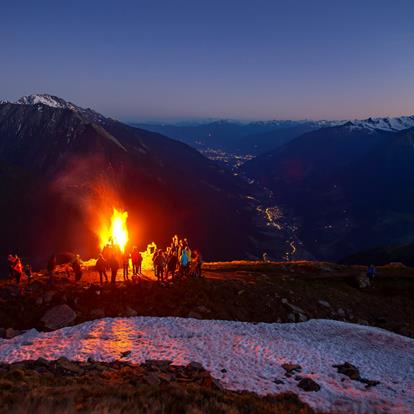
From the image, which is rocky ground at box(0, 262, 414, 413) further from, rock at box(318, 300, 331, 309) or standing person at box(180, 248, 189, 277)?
standing person at box(180, 248, 189, 277)

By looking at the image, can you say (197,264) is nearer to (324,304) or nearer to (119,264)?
(119,264)

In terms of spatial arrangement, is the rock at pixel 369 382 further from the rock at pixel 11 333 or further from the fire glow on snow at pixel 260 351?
the rock at pixel 11 333

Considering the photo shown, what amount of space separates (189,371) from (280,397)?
4.64 m

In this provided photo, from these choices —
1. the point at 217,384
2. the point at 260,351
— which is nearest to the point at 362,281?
the point at 260,351

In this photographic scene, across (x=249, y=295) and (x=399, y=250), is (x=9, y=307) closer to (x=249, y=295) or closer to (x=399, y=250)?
(x=249, y=295)

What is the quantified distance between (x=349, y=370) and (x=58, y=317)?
701 inches

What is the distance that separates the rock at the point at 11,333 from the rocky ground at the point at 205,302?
3 cm

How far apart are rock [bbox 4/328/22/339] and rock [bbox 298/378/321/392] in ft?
53.5

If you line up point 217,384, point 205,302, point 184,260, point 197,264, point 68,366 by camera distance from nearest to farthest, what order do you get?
point 217,384
point 68,366
point 205,302
point 184,260
point 197,264

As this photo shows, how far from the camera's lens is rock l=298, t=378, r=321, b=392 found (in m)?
18.7

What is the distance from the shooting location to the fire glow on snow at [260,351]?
18672 millimetres

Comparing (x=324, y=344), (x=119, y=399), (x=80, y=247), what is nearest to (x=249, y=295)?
(x=324, y=344)

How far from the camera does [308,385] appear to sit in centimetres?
1888

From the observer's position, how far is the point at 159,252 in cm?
3228
